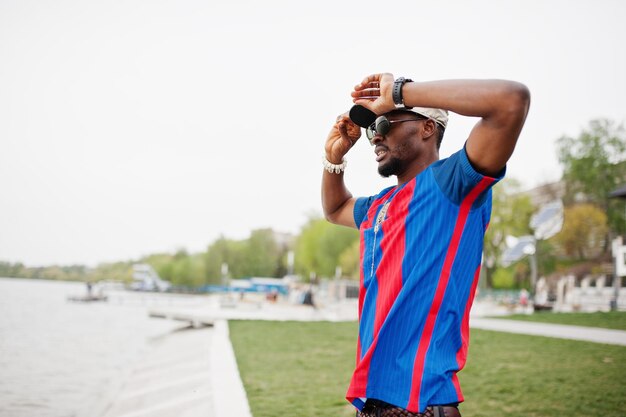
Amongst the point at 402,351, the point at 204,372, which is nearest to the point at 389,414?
the point at 402,351

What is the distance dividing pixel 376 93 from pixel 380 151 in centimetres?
25

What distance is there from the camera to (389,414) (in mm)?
1530

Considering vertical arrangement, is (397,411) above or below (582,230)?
below

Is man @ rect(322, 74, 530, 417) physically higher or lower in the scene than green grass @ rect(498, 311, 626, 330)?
higher

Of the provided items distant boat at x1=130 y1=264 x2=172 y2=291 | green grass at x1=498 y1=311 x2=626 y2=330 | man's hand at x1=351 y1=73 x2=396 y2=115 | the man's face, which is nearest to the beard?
the man's face

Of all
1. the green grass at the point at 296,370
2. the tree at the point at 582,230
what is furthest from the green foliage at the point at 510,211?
the green grass at the point at 296,370

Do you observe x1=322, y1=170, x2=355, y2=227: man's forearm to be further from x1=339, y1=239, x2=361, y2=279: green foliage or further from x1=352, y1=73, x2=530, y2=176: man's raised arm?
x1=339, y1=239, x2=361, y2=279: green foliage

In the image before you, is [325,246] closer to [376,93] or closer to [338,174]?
[338,174]

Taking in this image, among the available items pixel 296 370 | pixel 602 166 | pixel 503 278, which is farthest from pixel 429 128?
pixel 503 278

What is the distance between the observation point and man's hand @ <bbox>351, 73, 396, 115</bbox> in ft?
5.33

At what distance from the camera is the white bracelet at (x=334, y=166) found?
2.25 metres

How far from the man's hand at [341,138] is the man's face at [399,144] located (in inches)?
10.2

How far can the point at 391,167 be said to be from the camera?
187cm

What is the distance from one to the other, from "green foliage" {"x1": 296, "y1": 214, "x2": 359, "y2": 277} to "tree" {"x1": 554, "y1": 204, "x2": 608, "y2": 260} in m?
23.2
